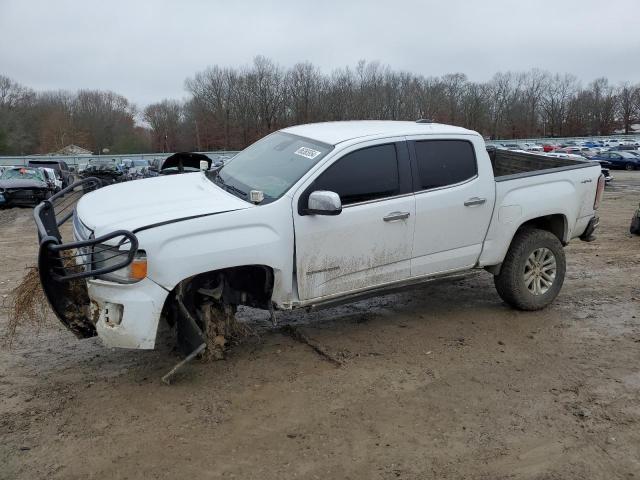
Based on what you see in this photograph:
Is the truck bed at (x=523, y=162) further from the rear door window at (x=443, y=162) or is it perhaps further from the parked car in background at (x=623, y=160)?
the parked car in background at (x=623, y=160)

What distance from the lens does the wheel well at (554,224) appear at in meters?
6.11

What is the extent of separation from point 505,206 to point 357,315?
1.83 metres

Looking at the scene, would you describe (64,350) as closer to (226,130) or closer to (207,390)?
(207,390)

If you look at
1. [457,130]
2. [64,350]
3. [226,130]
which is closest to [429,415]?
[457,130]

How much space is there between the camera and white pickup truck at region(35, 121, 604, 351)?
12.9 ft

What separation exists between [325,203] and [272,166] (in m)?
0.97

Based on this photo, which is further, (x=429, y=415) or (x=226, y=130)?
(x=226, y=130)

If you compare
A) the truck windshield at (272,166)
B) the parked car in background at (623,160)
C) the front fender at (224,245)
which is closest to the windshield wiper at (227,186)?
the truck windshield at (272,166)

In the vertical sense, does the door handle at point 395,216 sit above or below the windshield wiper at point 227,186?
below

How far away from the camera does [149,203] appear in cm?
438

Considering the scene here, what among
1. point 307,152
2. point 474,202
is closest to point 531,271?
point 474,202

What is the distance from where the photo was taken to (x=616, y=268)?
810 centimetres

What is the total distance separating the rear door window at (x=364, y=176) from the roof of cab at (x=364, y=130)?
17 cm

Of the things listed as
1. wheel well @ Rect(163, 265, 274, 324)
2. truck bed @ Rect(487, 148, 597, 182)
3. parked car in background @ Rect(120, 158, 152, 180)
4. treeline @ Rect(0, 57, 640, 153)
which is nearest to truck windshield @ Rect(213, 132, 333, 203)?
wheel well @ Rect(163, 265, 274, 324)
